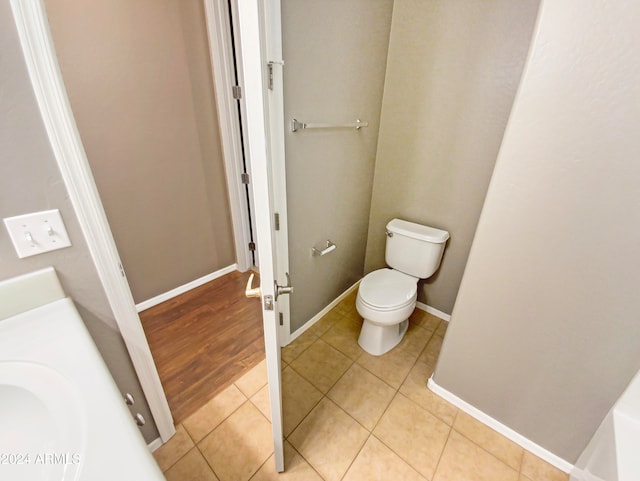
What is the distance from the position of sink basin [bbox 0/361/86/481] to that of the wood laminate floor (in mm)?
928

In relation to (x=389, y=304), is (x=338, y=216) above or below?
above

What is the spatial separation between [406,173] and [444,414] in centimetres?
144

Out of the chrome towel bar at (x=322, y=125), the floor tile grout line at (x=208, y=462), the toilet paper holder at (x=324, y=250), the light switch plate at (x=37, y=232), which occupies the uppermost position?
the chrome towel bar at (x=322, y=125)

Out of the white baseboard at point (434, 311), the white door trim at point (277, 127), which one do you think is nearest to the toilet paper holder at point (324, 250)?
the white door trim at point (277, 127)

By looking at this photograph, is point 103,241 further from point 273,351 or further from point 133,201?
point 133,201

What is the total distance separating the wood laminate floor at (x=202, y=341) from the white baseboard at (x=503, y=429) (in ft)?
3.48

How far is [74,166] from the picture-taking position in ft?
2.55

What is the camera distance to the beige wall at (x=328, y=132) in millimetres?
1286

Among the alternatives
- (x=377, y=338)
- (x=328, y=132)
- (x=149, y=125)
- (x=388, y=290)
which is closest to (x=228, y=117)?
(x=149, y=125)

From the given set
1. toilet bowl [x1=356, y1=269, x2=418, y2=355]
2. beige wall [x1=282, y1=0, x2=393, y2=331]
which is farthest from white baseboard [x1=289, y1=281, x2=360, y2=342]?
toilet bowl [x1=356, y1=269, x2=418, y2=355]

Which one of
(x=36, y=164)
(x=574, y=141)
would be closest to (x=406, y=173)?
(x=574, y=141)

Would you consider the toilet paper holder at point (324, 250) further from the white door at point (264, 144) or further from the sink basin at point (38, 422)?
the sink basin at point (38, 422)

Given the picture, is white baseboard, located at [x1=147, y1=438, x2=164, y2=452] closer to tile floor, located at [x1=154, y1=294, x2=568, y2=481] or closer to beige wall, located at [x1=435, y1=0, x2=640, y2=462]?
tile floor, located at [x1=154, y1=294, x2=568, y2=481]

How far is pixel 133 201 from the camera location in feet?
6.09
